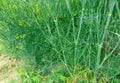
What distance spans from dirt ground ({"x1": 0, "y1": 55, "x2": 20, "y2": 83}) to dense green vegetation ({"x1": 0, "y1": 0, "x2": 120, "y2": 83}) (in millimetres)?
213

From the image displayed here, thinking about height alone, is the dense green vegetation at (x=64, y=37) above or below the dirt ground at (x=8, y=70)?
above

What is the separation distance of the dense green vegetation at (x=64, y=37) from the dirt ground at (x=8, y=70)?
0.21 meters

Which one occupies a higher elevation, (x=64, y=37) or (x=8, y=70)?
(x=64, y=37)

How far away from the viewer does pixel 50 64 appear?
120 inches

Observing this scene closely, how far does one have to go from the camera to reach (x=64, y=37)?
109 inches

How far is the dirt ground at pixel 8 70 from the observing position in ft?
10.5

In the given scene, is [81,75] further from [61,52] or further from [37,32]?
[37,32]

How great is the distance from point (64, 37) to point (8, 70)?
1.02m

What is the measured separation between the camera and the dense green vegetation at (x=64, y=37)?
259 centimetres

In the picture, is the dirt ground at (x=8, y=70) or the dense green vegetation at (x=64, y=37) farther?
the dirt ground at (x=8, y=70)

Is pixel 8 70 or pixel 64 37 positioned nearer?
pixel 64 37

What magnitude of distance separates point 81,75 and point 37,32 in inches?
26.1

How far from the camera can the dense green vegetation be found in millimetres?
2590

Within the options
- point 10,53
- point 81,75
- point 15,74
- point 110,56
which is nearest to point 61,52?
point 81,75
